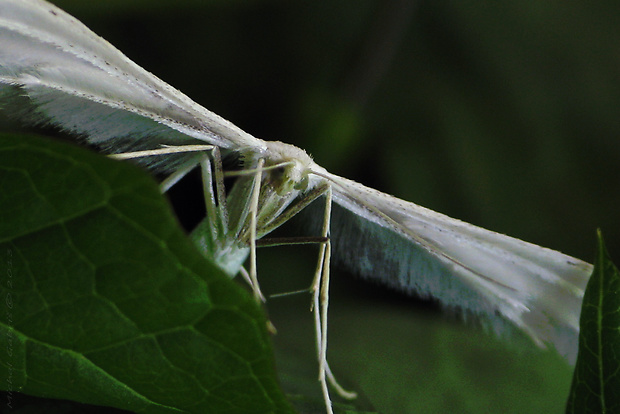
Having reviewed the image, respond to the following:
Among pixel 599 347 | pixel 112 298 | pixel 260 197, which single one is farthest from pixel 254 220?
pixel 599 347

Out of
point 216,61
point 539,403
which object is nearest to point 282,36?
point 216,61

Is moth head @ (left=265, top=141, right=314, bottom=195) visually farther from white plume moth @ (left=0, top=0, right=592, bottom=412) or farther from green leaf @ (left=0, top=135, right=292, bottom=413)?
green leaf @ (left=0, top=135, right=292, bottom=413)

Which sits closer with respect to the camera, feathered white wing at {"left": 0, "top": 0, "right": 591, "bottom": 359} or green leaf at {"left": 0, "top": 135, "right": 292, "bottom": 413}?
green leaf at {"left": 0, "top": 135, "right": 292, "bottom": 413}

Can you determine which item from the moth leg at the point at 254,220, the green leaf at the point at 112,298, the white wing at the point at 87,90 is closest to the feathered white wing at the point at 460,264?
the moth leg at the point at 254,220

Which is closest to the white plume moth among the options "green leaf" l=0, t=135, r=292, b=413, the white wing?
the white wing

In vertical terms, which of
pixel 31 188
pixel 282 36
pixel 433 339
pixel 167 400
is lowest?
pixel 433 339

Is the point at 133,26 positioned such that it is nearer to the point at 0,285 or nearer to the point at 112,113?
the point at 112,113
